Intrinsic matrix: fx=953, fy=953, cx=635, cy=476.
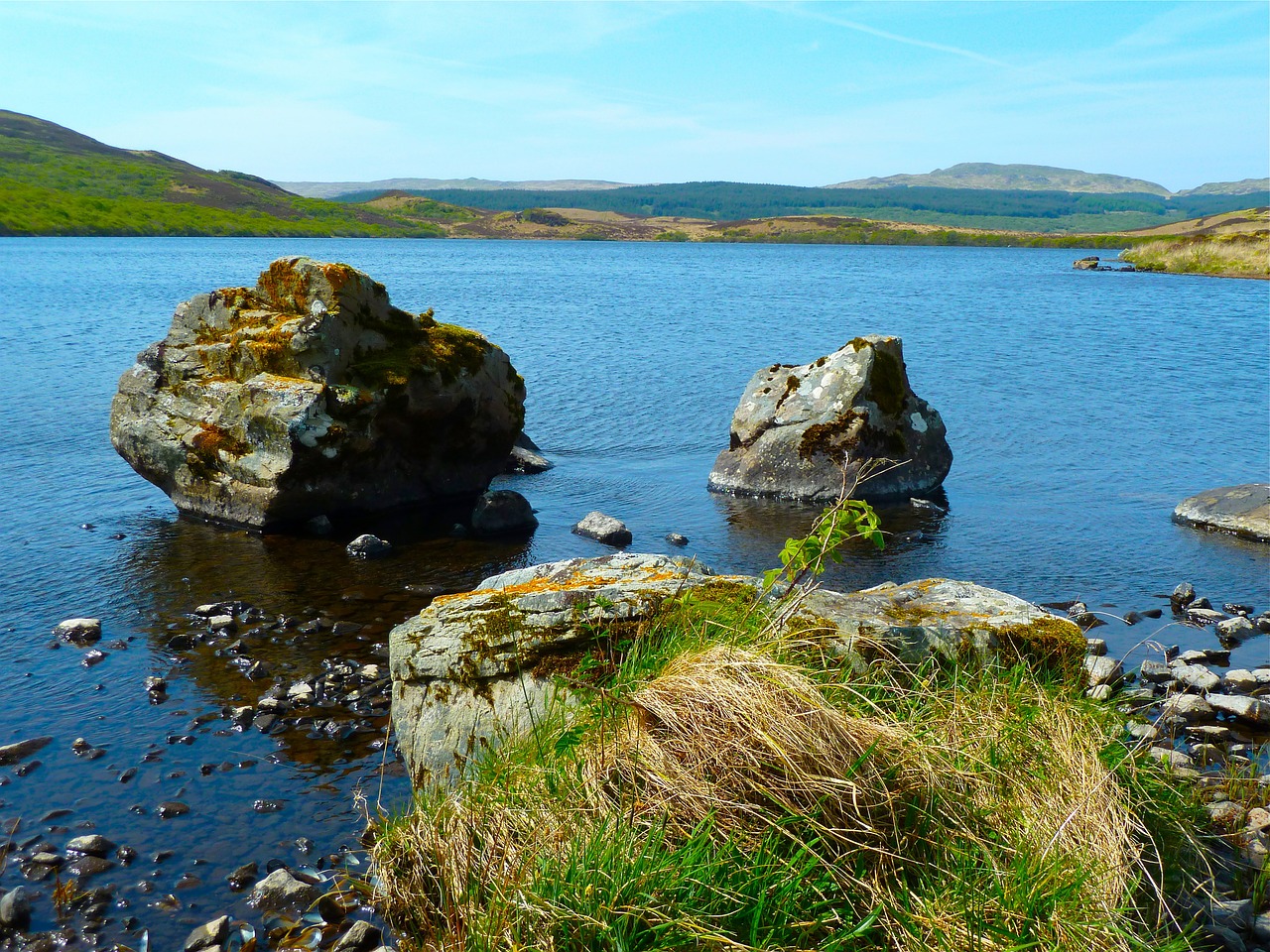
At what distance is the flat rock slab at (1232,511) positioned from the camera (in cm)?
1756

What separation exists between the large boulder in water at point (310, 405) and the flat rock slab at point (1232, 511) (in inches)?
533

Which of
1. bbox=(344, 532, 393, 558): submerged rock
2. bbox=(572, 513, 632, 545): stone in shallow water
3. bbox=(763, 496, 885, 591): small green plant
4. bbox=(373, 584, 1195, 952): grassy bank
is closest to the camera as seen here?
bbox=(373, 584, 1195, 952): grassy bank

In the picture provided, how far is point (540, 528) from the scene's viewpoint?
17.8m

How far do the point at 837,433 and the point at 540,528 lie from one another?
656 centimetres

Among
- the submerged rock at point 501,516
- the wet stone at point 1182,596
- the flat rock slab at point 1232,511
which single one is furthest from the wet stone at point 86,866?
the flat rock slab at point 1232,511

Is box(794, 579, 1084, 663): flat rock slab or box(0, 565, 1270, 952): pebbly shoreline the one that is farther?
box(794, 579, 1084, 663): flat rock slab

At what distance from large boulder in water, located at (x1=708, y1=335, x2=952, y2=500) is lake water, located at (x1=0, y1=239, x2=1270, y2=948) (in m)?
0.87

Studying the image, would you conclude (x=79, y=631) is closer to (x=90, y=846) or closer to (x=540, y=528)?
(x=90, y=846)

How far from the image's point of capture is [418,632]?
26.4ft


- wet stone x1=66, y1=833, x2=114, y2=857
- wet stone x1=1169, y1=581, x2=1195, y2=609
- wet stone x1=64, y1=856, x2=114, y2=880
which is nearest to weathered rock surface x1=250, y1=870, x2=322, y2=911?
wet stone x1=64, y1=856, x2=114, y2=880

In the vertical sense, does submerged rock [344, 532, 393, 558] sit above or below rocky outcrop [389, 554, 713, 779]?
below

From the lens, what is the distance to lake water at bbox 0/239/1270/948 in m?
8.81

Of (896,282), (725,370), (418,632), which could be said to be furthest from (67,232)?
(418,632)

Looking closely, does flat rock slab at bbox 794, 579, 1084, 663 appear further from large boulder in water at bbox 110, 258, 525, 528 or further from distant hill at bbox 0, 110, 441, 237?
distant hill at bbox 0, 110, 441, 237
